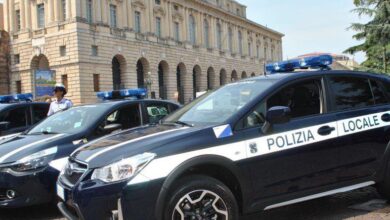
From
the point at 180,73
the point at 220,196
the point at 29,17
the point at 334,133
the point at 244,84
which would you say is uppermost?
the point at 29,17

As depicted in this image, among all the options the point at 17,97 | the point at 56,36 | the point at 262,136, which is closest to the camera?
the point at 262,136

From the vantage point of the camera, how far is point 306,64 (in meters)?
5.34

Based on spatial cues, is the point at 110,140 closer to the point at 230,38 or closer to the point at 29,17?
the point at 29,17

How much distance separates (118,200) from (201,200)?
0.67m

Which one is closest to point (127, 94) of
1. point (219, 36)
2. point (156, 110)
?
point (156, 110)

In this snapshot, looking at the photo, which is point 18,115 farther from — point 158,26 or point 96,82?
point 158,26

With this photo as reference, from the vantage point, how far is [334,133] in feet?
14.9

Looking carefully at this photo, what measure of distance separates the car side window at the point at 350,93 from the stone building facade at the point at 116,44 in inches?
1349

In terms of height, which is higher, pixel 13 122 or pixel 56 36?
pixel 56 36

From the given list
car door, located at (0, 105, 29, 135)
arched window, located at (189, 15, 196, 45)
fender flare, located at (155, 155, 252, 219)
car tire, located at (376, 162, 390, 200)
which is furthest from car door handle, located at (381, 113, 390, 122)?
arched window, located at (189, 15, 196, 45)

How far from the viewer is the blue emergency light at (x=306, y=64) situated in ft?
17.1

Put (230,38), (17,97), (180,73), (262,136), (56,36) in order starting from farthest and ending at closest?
(230,38) → (180,73) → (56,36) → (17,97) → (262,136)

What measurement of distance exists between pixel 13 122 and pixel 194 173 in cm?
558

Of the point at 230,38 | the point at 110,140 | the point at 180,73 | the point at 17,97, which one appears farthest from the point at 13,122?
the point at 230,38
